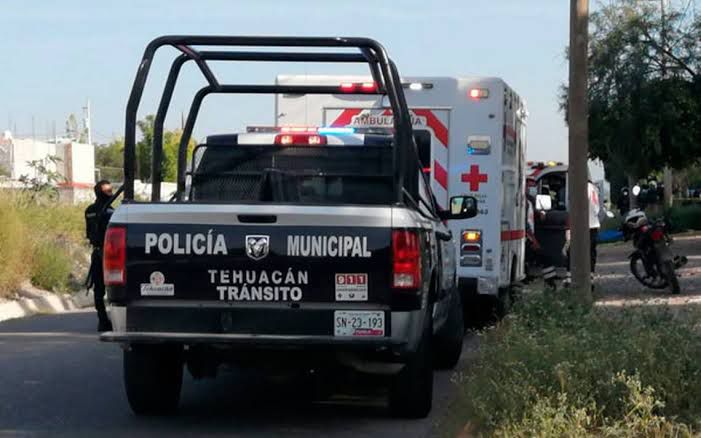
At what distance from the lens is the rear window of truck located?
10133mm

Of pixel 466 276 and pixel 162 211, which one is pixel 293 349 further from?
pixel 466 276

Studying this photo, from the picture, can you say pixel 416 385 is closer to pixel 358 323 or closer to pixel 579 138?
pixel 358 323

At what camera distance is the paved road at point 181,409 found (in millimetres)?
8672

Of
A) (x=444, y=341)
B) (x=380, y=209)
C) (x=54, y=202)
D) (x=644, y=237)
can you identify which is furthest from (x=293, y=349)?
(x=54, y=202)

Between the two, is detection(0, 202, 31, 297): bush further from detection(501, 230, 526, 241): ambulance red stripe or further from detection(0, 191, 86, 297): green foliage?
detection(501, 230, 526, 241): ambulance red stripe

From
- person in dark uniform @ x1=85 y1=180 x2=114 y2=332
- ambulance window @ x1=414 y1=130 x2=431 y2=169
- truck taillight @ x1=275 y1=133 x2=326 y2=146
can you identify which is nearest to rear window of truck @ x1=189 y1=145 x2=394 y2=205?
truck taillight @ x1=275 y1=133 x2=326 y2=146

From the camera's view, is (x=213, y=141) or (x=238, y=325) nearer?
(x=238, y=325)

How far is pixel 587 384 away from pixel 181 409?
3.29m

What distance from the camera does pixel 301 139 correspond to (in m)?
10.3

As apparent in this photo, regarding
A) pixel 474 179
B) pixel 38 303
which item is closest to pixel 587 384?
pixel 474 179

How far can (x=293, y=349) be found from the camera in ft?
26.7

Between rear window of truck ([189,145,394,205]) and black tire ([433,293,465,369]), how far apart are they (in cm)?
156

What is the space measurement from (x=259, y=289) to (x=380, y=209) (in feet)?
3.00

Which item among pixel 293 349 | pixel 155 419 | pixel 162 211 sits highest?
pixel 162 211
